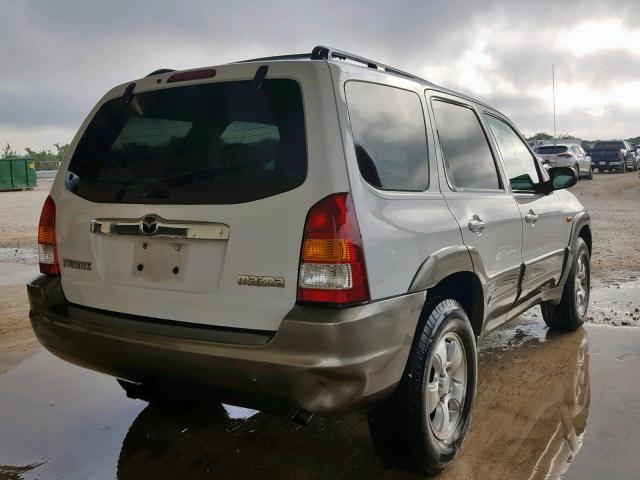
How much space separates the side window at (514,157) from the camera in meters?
4.00

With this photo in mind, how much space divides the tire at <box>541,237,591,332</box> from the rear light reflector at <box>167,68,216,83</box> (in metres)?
3.45

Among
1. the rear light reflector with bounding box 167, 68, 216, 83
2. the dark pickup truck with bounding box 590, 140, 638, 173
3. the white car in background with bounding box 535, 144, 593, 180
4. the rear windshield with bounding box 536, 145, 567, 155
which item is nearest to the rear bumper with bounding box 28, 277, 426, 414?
the rear light reflector with bounding box 167, 68, 216, 83

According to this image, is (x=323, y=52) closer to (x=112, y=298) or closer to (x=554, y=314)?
(x=112, y=298)

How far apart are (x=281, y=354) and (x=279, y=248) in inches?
15.8

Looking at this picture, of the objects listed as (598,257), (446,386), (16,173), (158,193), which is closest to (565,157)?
(598,257)

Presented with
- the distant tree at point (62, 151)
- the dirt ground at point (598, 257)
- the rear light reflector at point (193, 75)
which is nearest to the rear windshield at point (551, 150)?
the dirt ground at point (598, 257)

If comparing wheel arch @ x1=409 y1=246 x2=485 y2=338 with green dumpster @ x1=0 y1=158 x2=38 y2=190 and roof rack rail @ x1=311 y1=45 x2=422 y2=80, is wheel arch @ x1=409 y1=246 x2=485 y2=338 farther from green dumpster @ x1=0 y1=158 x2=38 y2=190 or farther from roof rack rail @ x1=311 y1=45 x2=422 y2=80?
green dumpster @ x1=0 y1=158 x2=38 y2=190

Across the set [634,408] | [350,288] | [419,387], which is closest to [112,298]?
[350,288]

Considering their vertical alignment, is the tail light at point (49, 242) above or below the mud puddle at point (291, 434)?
above

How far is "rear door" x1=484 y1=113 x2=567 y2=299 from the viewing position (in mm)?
3952

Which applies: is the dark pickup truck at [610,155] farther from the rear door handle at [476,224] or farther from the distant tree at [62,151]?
the rear door handle at [476,224]

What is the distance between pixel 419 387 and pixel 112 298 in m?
1.41

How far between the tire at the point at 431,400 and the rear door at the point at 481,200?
424mm

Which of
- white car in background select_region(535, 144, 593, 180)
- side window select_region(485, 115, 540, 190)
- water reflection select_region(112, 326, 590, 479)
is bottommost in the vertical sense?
water reflection select_region(112, 326, 590, 479)
